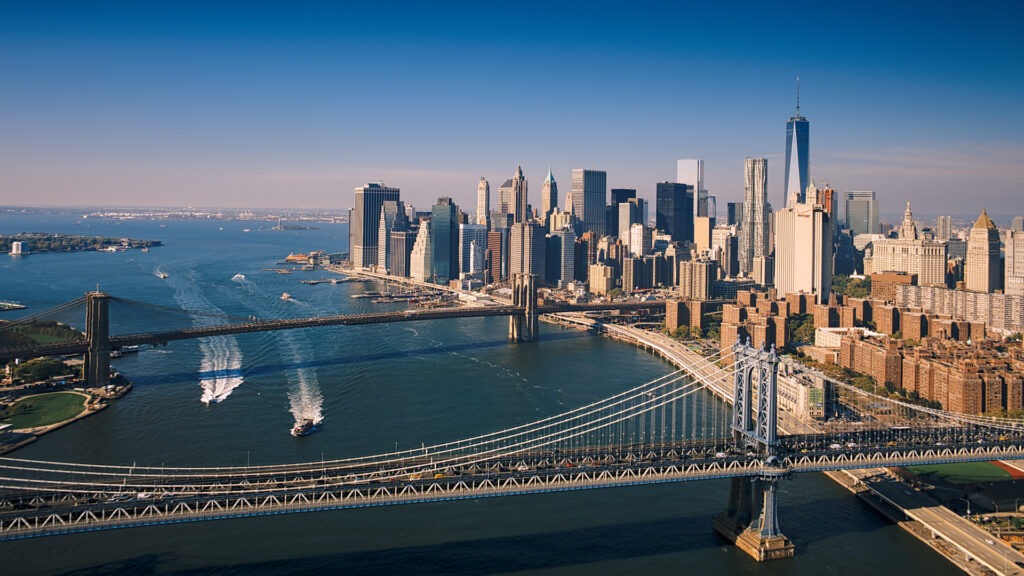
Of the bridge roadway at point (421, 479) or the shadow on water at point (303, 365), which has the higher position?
the bridge roadway at point (421, 479)

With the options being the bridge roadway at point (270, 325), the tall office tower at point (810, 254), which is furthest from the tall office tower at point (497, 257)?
the tall office tower at point (810, 254)

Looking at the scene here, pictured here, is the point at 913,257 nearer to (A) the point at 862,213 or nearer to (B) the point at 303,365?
(B) the point at 303,365

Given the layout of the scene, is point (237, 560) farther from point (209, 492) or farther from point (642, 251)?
point (642, 251)

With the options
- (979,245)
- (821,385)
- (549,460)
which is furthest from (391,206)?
(549,460)

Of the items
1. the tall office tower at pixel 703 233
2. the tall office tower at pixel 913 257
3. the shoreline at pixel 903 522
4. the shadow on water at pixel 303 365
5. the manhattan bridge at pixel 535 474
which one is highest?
the tall office tower at pixel 703 233

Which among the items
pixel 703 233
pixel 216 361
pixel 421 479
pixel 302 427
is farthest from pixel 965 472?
pixel 703 233

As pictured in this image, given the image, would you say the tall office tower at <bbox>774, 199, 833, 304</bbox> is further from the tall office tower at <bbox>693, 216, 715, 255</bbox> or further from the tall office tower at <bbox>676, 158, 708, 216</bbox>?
Result: the tall office tower at <bbox>676, 158, 708, 216</bbox>

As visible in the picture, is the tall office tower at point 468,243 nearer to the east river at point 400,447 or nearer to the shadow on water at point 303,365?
the east river at point 400,447
